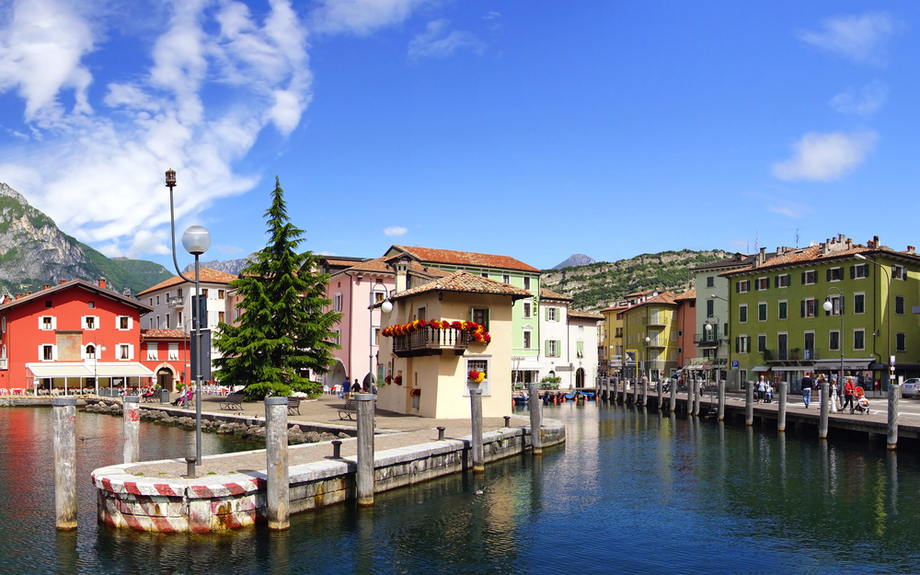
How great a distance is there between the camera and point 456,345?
113ft

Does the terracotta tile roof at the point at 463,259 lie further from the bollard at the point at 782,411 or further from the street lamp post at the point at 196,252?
the street lamp post at the point at 196,252

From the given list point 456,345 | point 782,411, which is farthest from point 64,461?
point 782,411

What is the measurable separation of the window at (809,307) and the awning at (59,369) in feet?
207

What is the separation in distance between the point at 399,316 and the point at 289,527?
78.0 ft

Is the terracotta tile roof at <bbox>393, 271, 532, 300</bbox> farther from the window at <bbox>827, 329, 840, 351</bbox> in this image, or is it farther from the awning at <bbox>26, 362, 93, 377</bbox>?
the awning at <bbox>26, 362, 93, 377</bbox>

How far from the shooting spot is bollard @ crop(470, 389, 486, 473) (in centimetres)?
2478

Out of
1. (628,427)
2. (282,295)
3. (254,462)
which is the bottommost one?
(628,427)


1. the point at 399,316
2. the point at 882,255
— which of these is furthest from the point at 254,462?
the point at 882,255

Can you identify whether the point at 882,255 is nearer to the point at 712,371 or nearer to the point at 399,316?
the point at 712,371

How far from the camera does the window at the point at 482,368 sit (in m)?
35.6

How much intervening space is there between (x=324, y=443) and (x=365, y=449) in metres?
5.91

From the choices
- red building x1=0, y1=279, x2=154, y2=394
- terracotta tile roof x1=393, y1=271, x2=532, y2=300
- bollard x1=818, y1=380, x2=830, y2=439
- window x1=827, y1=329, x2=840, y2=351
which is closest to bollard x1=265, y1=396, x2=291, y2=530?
terracotta tile roof x1=393, y1=271, x2=532, y2=300

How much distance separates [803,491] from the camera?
23734 mm

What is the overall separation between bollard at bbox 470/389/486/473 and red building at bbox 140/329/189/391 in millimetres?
55094
